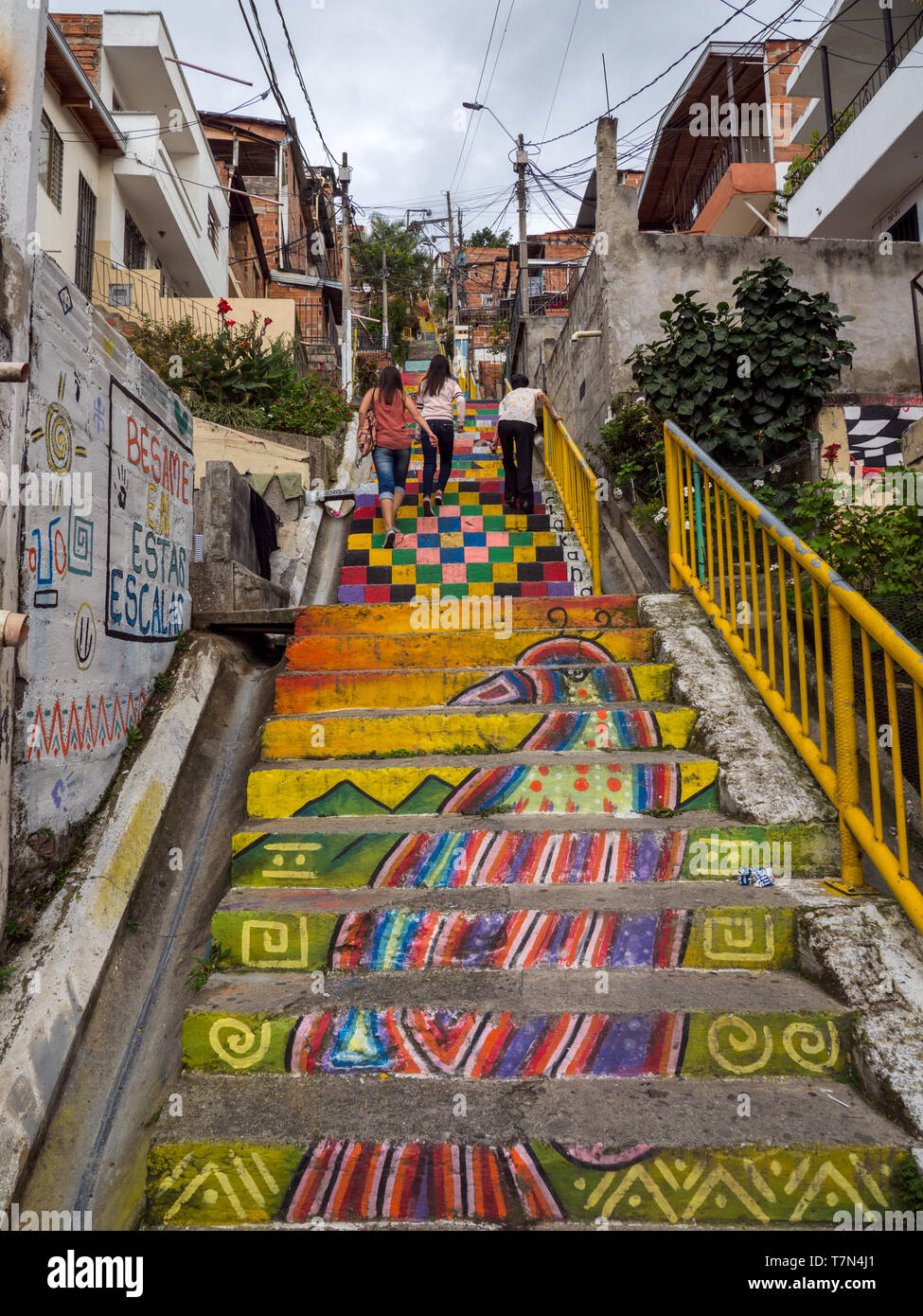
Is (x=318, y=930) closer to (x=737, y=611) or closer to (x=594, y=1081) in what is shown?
(x=594, y=1081)

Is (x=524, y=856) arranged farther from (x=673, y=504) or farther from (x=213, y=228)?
(x=213, y=228)

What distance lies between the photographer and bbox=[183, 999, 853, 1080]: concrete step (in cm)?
213

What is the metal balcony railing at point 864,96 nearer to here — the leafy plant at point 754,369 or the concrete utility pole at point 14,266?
the leafy plant at point 754,369

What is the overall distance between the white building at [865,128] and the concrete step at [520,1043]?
1180 cm

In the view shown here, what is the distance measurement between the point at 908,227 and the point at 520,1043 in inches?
529

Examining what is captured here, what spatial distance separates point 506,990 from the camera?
2.35 m

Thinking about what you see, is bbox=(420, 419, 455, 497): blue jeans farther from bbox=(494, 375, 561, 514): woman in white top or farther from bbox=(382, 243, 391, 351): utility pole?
bbox=(382, 243, 391, 351): utility pole

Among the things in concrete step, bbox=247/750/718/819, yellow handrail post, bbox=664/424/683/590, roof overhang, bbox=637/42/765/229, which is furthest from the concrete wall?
roof overhang, bbox=637/42/765/229

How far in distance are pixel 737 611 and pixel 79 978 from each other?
123 inches

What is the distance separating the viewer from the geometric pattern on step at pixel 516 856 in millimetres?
2768

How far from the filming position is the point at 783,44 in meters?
16.8

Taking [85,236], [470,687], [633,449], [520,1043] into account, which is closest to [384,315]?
[85,236]

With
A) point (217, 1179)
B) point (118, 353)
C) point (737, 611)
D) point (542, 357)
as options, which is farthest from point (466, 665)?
point (542, 357)
